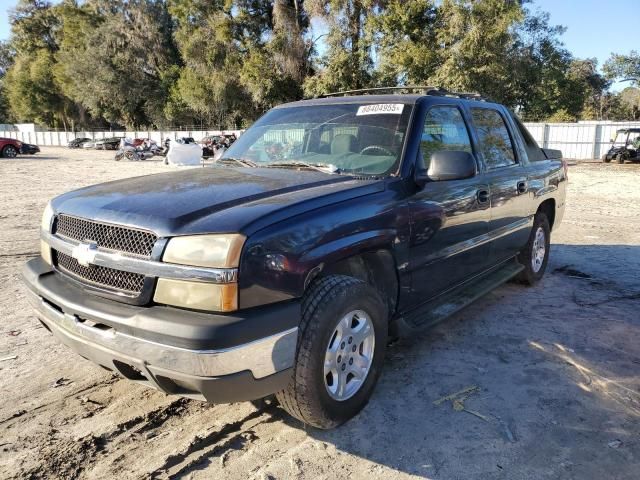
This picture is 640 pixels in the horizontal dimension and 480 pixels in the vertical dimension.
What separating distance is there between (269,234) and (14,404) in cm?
209

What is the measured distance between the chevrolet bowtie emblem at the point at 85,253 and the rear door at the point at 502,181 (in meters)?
3.00

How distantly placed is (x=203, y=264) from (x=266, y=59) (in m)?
39.1

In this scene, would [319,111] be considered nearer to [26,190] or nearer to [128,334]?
[128,334]

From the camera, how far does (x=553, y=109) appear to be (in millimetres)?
40469

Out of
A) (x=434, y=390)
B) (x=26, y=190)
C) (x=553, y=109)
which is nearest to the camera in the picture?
(x=434, y=390)

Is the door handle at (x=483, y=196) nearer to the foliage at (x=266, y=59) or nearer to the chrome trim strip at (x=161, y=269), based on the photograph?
the chrome trim strip at (x=161, y=269)

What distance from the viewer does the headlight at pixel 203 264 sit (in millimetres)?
2283

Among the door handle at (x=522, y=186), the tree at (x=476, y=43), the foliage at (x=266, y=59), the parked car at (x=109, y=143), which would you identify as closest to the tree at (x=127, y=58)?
the foliage at (x=266, y=59)

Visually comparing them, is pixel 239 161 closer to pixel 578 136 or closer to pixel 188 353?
pixel 188 353

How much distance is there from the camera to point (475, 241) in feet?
13.3

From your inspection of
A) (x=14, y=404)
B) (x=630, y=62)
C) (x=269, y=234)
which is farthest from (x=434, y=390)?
(x=630, y=62)

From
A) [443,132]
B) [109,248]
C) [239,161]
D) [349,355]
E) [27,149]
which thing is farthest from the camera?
[27,149]

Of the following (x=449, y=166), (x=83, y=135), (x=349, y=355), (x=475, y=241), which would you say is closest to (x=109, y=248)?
(x=349, y=355)

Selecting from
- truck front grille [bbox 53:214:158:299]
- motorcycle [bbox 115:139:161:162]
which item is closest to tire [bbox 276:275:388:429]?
truck front grille [bbox 53:214:158:299]
